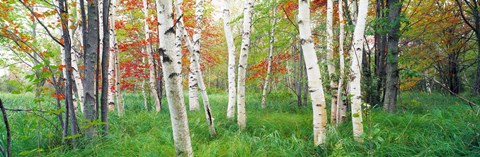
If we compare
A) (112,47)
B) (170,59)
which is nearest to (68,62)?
(170,59)

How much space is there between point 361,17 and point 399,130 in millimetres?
2167

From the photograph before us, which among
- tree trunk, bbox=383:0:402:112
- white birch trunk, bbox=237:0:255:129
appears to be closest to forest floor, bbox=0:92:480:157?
white birch trunk, bbox=237:0:255:129

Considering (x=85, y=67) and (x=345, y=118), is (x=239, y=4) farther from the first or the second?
(x=85, y=67)

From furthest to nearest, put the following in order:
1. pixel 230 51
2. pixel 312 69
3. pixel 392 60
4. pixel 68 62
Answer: pixel 392 60, pixel 230 51, pixel 312 69, pixel 68 62

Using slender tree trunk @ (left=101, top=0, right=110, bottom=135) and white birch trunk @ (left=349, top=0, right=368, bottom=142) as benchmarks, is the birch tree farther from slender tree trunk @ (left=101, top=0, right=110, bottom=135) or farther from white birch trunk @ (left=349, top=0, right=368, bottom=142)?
white birch trunk @ (left=349, top=0, right=368, bottom=142)

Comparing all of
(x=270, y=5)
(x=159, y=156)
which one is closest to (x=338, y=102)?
(x=270, y=5)

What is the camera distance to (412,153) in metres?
3.34

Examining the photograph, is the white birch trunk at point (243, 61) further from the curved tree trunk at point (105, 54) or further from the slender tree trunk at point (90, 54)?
the slender tree trunk at point (90, 54)

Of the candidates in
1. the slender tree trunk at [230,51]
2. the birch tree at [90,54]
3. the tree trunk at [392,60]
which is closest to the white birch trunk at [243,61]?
the slender tree trunk at [230,51]

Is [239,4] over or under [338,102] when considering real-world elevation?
over

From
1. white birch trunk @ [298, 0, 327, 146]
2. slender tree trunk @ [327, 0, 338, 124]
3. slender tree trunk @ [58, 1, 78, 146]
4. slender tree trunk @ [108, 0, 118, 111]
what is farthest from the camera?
slender tree trunk @ [108, 0, 118, 111]

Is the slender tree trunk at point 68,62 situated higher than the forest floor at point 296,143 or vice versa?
the slender tree trunk at point 68,62

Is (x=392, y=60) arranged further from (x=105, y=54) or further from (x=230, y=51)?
(x=105, y=54)

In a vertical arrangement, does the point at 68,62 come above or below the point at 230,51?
below
